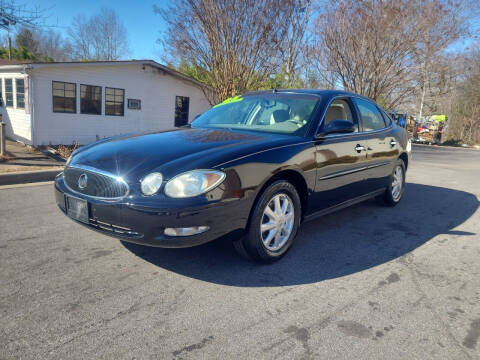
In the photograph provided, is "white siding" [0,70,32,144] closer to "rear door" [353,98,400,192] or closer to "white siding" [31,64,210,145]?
"white siding" [31,64,210,145]

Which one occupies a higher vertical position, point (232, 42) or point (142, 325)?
point (232, 42)

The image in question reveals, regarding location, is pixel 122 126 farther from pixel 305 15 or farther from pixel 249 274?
pixel 249 274

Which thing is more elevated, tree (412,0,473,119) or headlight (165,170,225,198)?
tree (412,0,473,119)

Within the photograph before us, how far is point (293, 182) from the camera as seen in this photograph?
11.3 ft

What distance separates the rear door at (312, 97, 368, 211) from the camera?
3689 mm

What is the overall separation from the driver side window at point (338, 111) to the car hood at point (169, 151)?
758mm

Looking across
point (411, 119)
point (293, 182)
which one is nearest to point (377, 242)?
point (293, 182)

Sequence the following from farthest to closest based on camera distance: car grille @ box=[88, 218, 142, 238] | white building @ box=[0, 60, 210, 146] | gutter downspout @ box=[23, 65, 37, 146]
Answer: white building @ box=[0, 60, 210, 146], gutter downspout @ box=[23, 65, 37, 146], car grille @ box=[88, 218, 142, 238]

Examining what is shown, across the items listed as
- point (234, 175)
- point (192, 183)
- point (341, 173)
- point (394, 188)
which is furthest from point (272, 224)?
point (394, 188)

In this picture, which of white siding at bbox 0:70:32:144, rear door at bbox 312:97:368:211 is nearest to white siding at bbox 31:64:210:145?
white siding at bbox 0:70:32:144

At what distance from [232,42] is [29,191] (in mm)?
10975

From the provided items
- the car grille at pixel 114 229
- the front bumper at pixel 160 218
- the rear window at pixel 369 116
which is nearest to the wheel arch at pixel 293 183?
the front bumper at pixel 160 218

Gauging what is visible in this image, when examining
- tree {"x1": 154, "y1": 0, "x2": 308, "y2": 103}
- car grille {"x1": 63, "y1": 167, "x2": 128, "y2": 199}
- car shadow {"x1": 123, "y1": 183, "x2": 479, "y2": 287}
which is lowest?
car shadow {"x1": 123, "y1": 183, "x2": 479, "y2": 287}

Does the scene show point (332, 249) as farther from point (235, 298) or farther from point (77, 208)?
point (77, 208)
